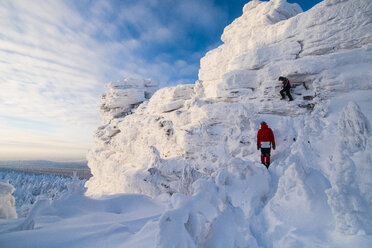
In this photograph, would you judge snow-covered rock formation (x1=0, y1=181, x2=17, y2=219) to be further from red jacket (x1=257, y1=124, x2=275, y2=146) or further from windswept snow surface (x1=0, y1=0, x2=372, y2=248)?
red jacket (x1=257, y1=124, x2=275, y2=146)

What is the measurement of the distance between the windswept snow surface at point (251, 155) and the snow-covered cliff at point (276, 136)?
29 mm

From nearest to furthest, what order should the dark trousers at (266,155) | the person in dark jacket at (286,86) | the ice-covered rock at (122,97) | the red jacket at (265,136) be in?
1. the dark trousers at (266,155)
2. the red jacket at (265,136)
3. the person in dark jacket at (286,86)
4. the ice-covered rock at (122,97)

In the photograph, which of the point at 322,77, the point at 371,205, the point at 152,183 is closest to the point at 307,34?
the point at 322,77

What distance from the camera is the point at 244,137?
9352 millimetres

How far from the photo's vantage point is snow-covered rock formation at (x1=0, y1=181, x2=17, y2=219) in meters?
5.11

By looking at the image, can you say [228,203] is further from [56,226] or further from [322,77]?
[322,77]

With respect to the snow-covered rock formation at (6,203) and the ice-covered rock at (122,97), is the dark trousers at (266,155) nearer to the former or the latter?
the snow-covered rock formation at (6,203)

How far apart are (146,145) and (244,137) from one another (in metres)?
9.44

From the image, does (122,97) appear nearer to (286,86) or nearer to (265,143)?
(286,86)

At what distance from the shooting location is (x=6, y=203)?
5324 mm

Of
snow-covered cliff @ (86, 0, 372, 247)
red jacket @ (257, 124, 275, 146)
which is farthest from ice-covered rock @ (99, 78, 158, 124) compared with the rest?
red jacket @ (257, 124, 275, 146)

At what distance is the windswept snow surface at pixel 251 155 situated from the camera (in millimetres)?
2850

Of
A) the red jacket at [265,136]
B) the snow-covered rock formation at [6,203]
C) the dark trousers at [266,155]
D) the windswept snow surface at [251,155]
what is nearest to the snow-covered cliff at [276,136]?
the windswept snow surface at [251,155]

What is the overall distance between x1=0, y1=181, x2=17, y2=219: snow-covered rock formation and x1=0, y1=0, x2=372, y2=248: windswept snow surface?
147 centimetres
